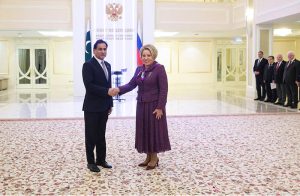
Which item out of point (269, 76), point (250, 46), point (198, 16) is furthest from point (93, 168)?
point (198, 16)

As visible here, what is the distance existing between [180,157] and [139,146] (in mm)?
887

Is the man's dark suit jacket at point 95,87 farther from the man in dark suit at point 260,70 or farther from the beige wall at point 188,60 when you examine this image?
the beige wall at point 188,60

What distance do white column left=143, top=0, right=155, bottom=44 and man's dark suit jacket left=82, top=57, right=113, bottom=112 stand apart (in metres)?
10.8

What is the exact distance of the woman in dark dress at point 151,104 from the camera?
15.7 ft

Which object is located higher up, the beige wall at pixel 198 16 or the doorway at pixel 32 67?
the beige wall at pixel 198 16

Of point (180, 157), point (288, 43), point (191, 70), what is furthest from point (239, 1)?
point (180, 157)

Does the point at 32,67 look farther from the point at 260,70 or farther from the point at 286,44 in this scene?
the point at 286,44

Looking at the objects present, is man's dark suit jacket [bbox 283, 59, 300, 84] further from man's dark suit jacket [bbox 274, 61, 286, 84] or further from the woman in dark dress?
the woman in dark dress

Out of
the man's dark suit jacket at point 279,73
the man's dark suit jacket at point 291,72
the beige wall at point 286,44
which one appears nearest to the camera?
the man's dark suit jacket at point 291,72

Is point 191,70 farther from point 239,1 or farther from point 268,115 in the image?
point 268,115

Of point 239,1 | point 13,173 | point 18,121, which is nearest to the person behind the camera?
point 13,173

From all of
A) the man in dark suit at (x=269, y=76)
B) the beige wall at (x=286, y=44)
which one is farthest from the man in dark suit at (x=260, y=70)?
the beige wall at (x=286, y=44)

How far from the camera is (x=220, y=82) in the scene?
76.3 ft

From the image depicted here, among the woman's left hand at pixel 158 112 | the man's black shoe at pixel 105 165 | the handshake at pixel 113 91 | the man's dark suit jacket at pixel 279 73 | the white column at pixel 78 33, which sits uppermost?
the white column at pixel 78 33
